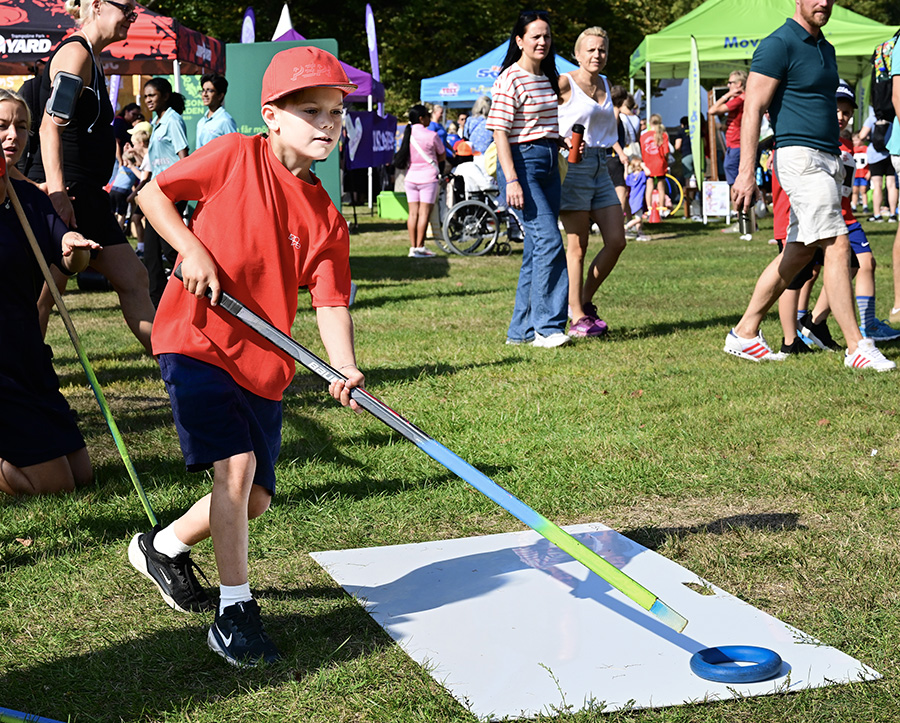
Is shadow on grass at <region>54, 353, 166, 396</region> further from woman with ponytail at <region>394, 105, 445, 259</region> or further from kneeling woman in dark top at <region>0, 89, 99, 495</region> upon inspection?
woman with ponytail at <region>394, 105, 445, 259</region>

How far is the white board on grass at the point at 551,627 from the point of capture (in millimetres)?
2713

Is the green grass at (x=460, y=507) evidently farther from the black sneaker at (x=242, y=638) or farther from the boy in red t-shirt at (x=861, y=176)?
the boy in red t-shirt at (x=861, y=176)

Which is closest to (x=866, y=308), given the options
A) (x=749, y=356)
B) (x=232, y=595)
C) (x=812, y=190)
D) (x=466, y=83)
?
(x=749, y=356)

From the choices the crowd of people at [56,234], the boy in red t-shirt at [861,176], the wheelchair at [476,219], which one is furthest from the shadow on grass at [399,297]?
the boy in red t-shirt at [861,176]

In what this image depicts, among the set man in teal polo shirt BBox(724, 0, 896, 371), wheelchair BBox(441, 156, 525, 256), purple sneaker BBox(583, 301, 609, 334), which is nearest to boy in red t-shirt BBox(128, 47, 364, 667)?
man in teal polo shirt BBox(724, 0, 896, 371)

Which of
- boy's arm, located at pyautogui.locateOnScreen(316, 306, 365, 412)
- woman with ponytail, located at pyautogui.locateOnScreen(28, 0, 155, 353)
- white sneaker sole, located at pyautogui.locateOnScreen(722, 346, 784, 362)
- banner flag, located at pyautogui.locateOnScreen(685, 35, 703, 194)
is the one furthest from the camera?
banner flag, located at pyautogui.locateOnScreen(685, 35, 703, 194)

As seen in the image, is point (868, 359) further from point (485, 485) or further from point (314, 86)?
point (314, 86)

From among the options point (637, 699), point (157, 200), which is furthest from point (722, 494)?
point (157, 200)

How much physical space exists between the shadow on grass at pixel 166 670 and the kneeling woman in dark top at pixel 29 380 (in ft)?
4.81

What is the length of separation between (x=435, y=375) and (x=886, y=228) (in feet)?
43.8

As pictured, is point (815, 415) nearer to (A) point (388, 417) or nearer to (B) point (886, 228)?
(A) point (388, 417)

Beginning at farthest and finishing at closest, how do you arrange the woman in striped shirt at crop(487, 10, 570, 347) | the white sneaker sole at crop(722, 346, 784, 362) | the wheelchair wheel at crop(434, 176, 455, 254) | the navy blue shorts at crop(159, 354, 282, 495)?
the wheelchair wheel at crop(434, 176, 455, 254) → the woman in striped shirt at crop(487, 10, 570, 347) → the white sneaker sole at crop(722, 346, 784, 362) → the navy blue shorts at crop(159, 354, 282, 495)

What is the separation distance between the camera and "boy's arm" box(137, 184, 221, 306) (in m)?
2.78

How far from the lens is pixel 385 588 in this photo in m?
3.43
